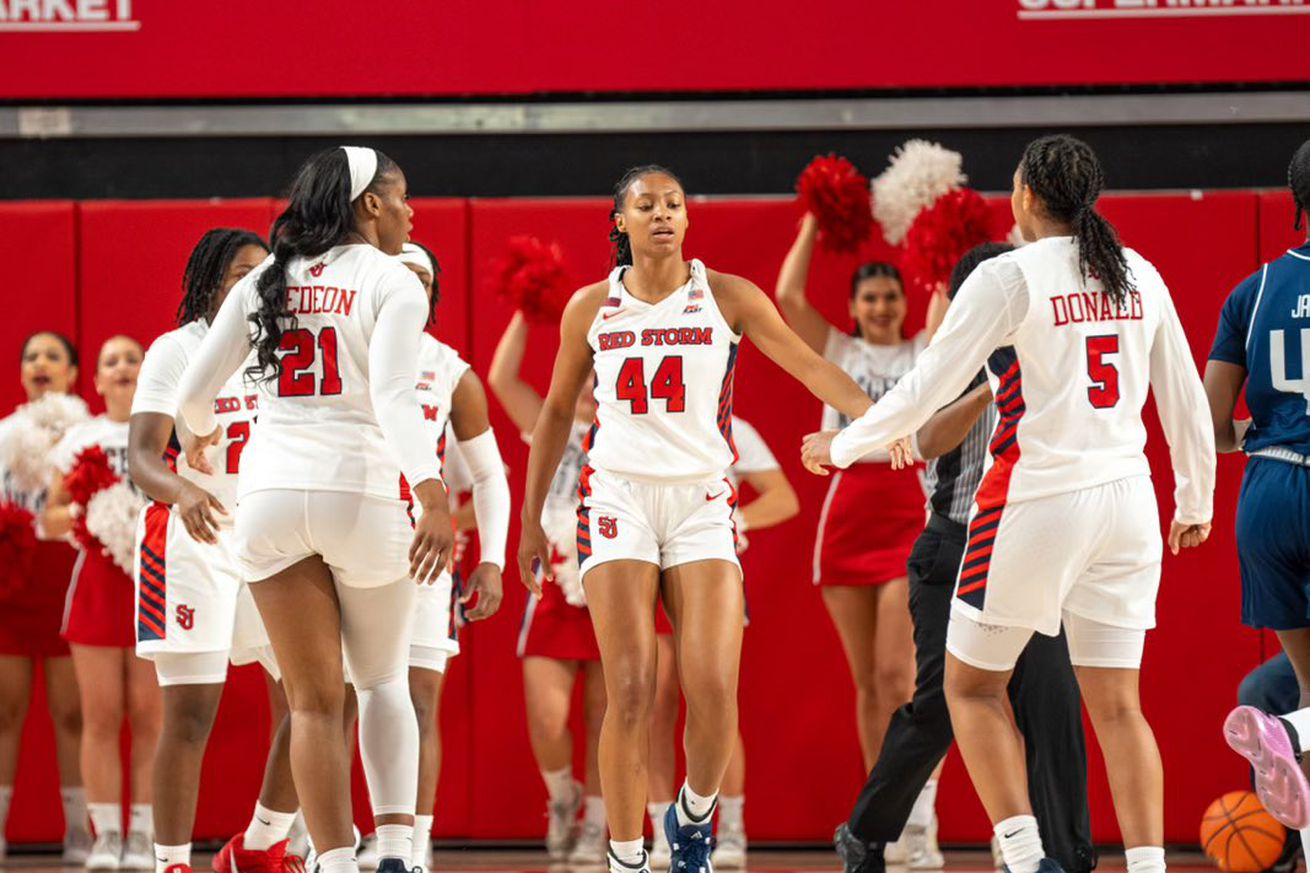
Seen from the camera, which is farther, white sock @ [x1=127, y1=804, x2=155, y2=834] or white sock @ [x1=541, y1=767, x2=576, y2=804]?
white sock @ [x1=541, y1=767, x2=576, y2=804]

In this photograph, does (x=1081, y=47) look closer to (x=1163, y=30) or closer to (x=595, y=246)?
(x=1163, y=30)

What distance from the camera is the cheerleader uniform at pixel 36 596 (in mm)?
7137

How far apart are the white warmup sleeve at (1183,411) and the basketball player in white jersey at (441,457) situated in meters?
1.92

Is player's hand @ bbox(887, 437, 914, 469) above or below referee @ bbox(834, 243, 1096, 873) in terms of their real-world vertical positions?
above

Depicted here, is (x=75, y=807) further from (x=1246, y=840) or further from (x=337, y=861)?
(x=1246, y=840)

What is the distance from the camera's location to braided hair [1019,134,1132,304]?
14.4 ft

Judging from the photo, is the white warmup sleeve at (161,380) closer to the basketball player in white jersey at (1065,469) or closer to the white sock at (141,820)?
the basketball player in white jersey at (1065,469)

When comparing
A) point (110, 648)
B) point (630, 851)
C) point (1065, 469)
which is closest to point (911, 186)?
point (1065, 469)

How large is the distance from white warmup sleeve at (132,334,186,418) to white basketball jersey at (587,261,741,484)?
122cm

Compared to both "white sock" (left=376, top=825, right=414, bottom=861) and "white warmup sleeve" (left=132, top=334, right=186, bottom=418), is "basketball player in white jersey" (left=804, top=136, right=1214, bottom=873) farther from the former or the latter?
"white warmup sleeve" (left=132, top=334, right=186, bottom=418)

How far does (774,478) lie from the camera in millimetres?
6922

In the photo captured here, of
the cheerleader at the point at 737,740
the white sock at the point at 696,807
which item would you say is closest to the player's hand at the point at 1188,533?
the white sock at the point at 696,807

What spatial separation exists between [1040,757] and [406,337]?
2.45 meters

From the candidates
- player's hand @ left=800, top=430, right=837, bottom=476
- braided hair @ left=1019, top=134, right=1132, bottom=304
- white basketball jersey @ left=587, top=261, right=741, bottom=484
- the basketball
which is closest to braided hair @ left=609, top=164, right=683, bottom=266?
white basketball jersey @ left=587, top=261, right=741, bottom=484
